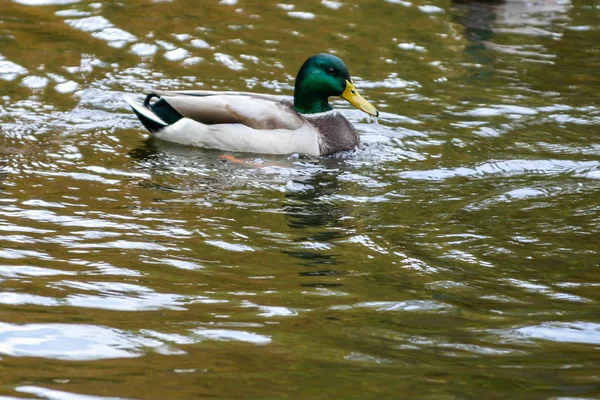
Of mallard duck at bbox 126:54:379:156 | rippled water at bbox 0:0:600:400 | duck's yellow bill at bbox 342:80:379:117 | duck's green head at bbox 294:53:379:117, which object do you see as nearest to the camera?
rippled water at bbox 0:0:600:400

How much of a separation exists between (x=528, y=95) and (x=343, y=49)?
2.70 meters

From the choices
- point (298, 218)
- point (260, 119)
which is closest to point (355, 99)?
point (260, 119)

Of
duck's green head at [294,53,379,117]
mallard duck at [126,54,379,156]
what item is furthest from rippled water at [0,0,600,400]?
duck's green head at [294,53,379,117]

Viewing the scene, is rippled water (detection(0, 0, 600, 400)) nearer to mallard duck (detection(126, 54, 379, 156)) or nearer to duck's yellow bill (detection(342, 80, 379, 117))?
mallard duck (detection(126, 54, 379, 156))

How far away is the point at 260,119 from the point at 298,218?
2.18m

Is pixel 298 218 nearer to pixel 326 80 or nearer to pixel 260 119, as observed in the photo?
pixel 260 119

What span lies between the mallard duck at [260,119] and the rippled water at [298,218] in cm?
22

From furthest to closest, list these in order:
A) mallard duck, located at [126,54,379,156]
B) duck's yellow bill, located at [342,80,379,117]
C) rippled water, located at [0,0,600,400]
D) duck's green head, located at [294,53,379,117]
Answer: duck's green head, located at [294,53,379,117] < duck's yellow bill, located at [342,80,379,117] < mallard duck, located at [126,54,379,156] < rippled water, located at [0,0,600,400]

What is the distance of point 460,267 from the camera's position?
5668 mm

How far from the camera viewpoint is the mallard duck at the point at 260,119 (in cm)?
901

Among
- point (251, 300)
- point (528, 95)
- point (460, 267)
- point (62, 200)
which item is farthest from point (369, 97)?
point (251, 300)

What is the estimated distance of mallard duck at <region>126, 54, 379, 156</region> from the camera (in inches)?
355

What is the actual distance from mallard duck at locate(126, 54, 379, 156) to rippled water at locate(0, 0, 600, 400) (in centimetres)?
22

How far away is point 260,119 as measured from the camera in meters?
8.99
